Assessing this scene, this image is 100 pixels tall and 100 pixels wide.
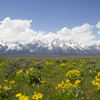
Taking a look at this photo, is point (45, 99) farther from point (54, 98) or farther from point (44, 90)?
point (44, 90)

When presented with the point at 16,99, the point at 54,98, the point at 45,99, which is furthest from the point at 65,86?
the point at 16,99

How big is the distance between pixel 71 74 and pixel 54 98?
279cm

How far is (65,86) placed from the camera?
3.84 m

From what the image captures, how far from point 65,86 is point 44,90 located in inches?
50.6

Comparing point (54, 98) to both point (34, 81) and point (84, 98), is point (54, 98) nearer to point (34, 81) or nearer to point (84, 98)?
point (84, 98)

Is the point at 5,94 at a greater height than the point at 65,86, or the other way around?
the point at 65,86

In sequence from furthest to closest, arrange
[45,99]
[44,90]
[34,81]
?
[34,81], [44,90], [45,99]

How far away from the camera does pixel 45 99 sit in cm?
353

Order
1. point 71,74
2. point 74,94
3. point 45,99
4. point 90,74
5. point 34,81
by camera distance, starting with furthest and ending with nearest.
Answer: point 90,74
point 71,74
point 34,81
point 74,94
point 45,99

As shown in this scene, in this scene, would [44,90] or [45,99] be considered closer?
[45,99]

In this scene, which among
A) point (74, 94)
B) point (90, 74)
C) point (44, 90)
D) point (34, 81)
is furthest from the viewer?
point (90, 74)

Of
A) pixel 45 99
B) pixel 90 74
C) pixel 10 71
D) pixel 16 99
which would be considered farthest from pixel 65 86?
pixel 10 71

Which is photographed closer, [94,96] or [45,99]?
[45,99]

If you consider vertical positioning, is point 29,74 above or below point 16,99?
above
